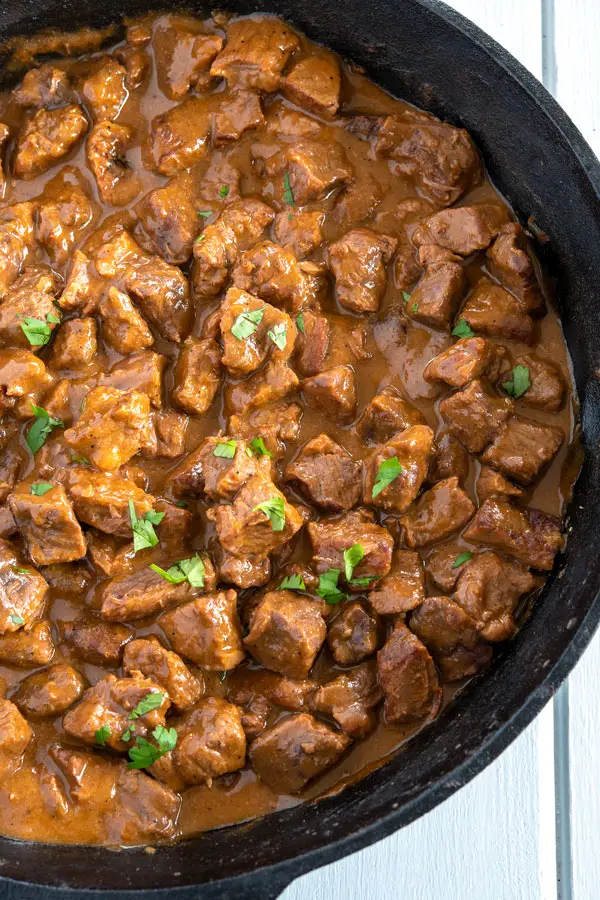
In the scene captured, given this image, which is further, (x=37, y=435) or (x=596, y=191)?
(x=37, y=435)

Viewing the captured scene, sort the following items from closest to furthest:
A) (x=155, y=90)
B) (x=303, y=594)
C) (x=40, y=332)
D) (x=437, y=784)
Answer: (x=437, y=784) < (x=303, y=594) < (x=40, y=332) < (x=155, y=90)

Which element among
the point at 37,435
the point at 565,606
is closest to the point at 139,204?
the point at 37,435

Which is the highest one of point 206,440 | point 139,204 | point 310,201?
point 310,201

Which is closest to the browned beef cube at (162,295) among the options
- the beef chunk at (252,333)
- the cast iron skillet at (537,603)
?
the beef chunk at (252,333)

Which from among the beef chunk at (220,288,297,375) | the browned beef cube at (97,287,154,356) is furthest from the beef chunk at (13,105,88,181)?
the beef chunk at (220,288,297,375)

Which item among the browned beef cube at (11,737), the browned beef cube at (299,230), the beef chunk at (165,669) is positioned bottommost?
the browned beef cube at (11,737)

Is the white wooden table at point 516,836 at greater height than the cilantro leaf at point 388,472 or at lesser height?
lesser

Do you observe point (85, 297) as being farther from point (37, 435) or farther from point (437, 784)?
point (437, 784)

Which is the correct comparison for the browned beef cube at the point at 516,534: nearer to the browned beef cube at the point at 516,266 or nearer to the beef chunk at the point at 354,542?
the beef chunk at the point at 354,542
